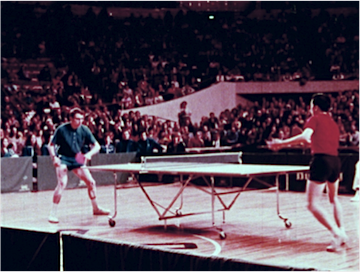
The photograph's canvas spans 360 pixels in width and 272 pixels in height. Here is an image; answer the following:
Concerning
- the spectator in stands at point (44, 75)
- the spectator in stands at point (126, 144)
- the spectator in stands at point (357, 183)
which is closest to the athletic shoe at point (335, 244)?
the spectator in stands at point (357, 183)

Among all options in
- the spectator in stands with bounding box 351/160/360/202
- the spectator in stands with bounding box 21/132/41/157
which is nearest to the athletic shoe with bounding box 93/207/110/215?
the spectator in stands with bounding box 351/160/360/202

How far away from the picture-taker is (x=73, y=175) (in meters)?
17.1

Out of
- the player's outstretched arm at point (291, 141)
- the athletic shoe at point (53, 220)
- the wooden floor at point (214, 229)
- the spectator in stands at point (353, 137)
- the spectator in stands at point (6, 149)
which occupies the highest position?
the player's outstretched arm at point (291, 141)

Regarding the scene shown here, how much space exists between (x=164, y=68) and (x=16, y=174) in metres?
10.7

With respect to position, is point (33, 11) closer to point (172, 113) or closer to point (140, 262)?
point (172, 113)

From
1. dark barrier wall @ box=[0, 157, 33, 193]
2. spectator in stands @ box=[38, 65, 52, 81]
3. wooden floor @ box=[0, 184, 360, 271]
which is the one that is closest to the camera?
wooden floor @ box=[0, 184, 360, 271]

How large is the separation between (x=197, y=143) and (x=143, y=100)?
418 cm

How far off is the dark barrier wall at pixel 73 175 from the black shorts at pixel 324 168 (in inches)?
397

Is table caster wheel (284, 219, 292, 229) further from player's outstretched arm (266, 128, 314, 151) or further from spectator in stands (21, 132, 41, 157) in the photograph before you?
spectator in stands (21, 132, 41, 157)

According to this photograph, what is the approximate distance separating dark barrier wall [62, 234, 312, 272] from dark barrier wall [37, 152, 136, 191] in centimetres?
1239

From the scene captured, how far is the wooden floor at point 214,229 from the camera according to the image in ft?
25.4

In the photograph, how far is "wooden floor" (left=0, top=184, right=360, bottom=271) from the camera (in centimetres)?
774

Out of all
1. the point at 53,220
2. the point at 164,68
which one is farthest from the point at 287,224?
the point at 164,68

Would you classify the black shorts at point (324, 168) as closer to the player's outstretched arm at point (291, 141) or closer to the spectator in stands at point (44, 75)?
the player's outstretched arm at point (291, 141)
